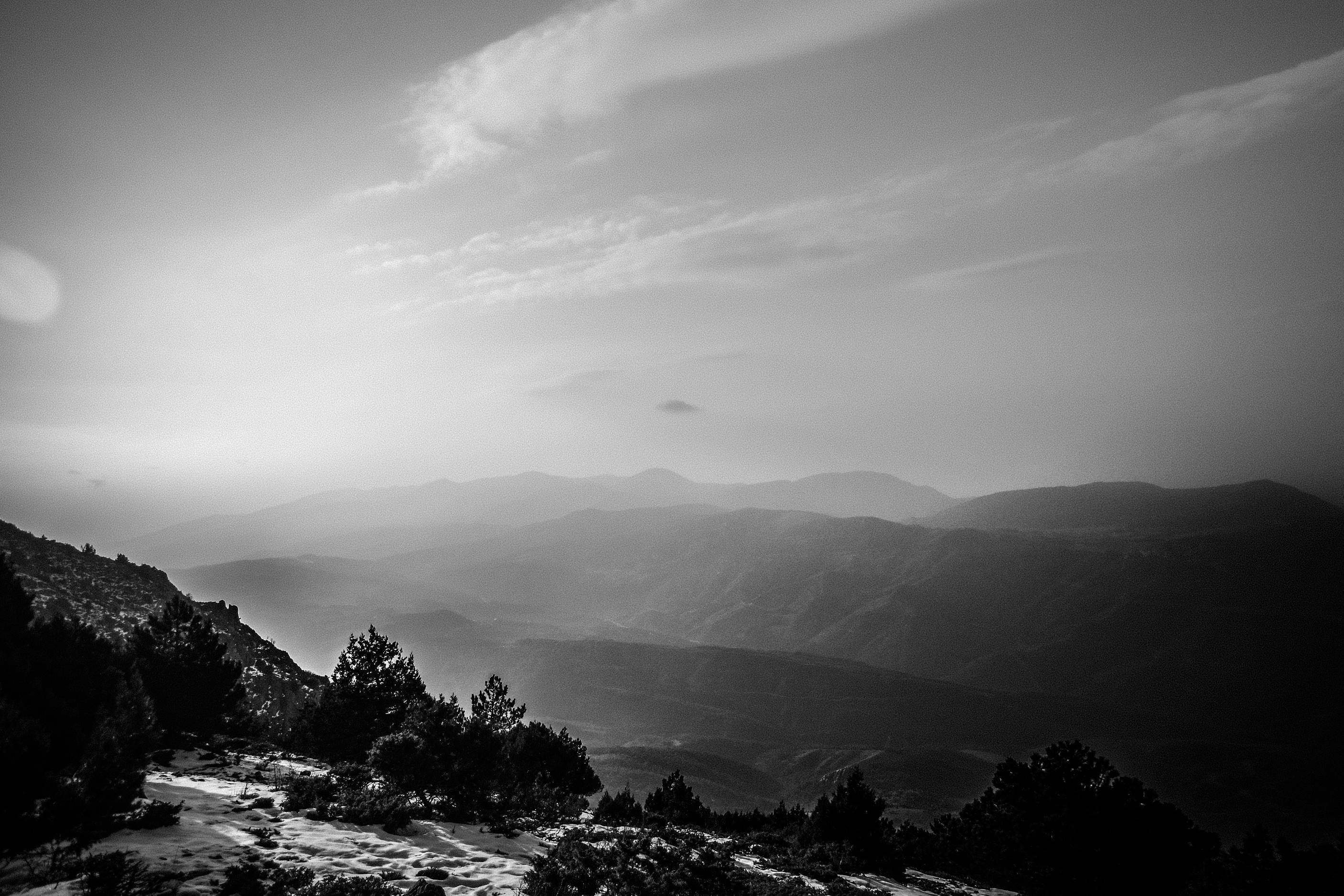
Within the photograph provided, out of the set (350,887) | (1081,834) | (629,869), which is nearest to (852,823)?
(1081,834)

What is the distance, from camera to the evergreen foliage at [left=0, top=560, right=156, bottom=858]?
1090 cm

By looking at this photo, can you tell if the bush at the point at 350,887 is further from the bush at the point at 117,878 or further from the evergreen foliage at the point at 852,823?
the evergreen foliage at the point at 852,823

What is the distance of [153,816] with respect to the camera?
12977 millimetres

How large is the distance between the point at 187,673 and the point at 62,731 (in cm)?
1848

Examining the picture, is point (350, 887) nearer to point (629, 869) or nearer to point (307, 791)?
point (629, 869)

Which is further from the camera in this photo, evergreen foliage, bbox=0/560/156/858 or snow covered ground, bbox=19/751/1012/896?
snow covered ground, bbox=19/751/1012/896

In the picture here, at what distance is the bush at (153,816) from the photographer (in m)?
12.9

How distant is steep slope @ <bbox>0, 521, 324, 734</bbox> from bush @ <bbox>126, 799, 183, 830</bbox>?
1191 inches

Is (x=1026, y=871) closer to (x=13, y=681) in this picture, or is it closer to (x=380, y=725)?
(x=380, y=725)

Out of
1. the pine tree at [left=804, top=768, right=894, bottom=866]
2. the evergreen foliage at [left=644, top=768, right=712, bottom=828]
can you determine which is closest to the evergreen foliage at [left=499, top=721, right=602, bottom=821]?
the evergreen foliage at [left=644, top=768, right=712, bottom=828]

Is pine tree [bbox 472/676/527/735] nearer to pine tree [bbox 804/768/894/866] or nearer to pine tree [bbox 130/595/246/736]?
pine tree [bbox 130/595/246/736]

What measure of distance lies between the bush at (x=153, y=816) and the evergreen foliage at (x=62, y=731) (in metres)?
0.24

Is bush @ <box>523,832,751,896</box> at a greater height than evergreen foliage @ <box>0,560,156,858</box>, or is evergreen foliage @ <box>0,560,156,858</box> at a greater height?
evergreen foliage @ <box>0,560,156,858</box>

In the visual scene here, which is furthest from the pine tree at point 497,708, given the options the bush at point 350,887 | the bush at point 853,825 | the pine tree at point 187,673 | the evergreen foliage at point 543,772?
the bush at point 350,887
